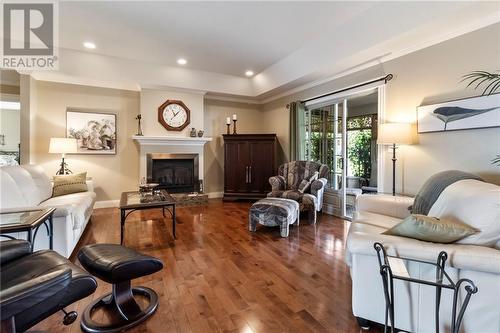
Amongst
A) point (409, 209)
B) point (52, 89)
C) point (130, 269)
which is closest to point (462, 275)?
point (409, 209)

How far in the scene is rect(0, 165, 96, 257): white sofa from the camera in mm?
2428

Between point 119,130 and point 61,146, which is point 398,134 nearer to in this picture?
point 119,130

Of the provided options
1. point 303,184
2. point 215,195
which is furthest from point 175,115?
point 303,184

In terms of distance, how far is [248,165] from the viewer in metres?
5.82

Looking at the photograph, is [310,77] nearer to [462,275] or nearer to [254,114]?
[254,114]

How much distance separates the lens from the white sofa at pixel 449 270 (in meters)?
1.30

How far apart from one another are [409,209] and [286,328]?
1883mm

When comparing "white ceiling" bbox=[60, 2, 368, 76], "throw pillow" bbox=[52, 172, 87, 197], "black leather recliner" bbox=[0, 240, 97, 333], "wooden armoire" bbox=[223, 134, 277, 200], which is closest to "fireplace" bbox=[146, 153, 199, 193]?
"wooden armoire" bbox=[223, 134, 277, 200]

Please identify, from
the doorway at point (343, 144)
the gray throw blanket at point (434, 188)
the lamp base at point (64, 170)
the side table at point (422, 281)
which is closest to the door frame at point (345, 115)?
the doorway at point (343, 144)

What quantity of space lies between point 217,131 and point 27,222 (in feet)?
15.7

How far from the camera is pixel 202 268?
2475 millimetres

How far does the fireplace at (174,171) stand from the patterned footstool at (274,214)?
8.32 ft
